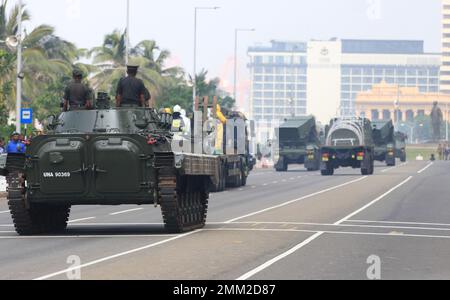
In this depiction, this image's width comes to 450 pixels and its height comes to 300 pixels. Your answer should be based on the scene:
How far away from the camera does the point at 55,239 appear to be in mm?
23422

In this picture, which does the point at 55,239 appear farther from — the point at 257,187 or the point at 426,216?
the point at 257,187

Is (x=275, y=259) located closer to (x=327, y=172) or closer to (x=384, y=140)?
(x=327, y=172)

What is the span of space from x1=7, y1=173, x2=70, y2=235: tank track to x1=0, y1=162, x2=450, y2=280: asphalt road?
1.03ft

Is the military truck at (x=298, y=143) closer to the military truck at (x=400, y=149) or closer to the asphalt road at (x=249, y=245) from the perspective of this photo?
the military truck at (x=400, y=149)

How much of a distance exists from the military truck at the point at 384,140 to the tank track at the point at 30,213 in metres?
66.1

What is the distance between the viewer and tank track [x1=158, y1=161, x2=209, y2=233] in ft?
77.7

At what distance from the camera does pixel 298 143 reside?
8306 centimetres

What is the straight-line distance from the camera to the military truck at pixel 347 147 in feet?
237

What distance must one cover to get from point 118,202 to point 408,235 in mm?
5339

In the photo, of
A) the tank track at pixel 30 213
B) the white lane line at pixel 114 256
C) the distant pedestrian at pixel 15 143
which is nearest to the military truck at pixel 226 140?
the distant pedestrian at pixel 15 143

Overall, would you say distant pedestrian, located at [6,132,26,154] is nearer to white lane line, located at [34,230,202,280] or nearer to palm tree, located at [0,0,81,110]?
white lane line, located at [34,230,202,280]
